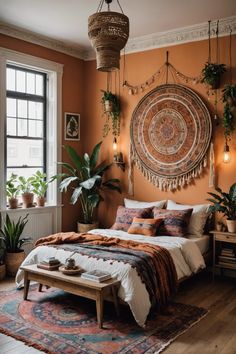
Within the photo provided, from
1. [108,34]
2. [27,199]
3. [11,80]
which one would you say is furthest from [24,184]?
[108,34]

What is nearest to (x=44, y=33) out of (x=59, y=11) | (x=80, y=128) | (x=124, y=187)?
(x=59, y=11)

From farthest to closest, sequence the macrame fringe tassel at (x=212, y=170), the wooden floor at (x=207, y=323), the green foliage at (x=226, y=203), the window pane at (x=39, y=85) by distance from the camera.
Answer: the window pane at (x=39, y=85) < the macrame fringe tassel at (x=212, y=170) < the green foliage at (x=226, y=203) < the wooden floor at (x=207, y=323)

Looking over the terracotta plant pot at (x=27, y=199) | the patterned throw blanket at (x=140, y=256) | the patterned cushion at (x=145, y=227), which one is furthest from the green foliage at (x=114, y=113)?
the patterned throw blanket at (x=140, y=256)

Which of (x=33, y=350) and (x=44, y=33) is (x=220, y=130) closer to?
(x=44, y=33)

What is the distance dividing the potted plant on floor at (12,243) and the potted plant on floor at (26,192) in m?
0.47

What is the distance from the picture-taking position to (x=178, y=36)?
Result: 220 inches

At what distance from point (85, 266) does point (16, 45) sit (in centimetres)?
332

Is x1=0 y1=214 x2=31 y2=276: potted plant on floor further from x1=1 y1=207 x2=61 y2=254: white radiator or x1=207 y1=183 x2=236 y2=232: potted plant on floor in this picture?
x1=207 y1=183 x2=236 y2=232: potted plant on floor

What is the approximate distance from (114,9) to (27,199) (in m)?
2.83

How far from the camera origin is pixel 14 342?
336cm

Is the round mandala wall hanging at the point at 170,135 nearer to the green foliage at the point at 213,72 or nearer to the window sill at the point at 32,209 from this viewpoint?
the green foliage at the point at 213,72

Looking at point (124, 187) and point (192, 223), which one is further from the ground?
point (124, 187)

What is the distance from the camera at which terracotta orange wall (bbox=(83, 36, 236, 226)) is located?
17.3 ft

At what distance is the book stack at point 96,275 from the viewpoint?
372 centimetres
